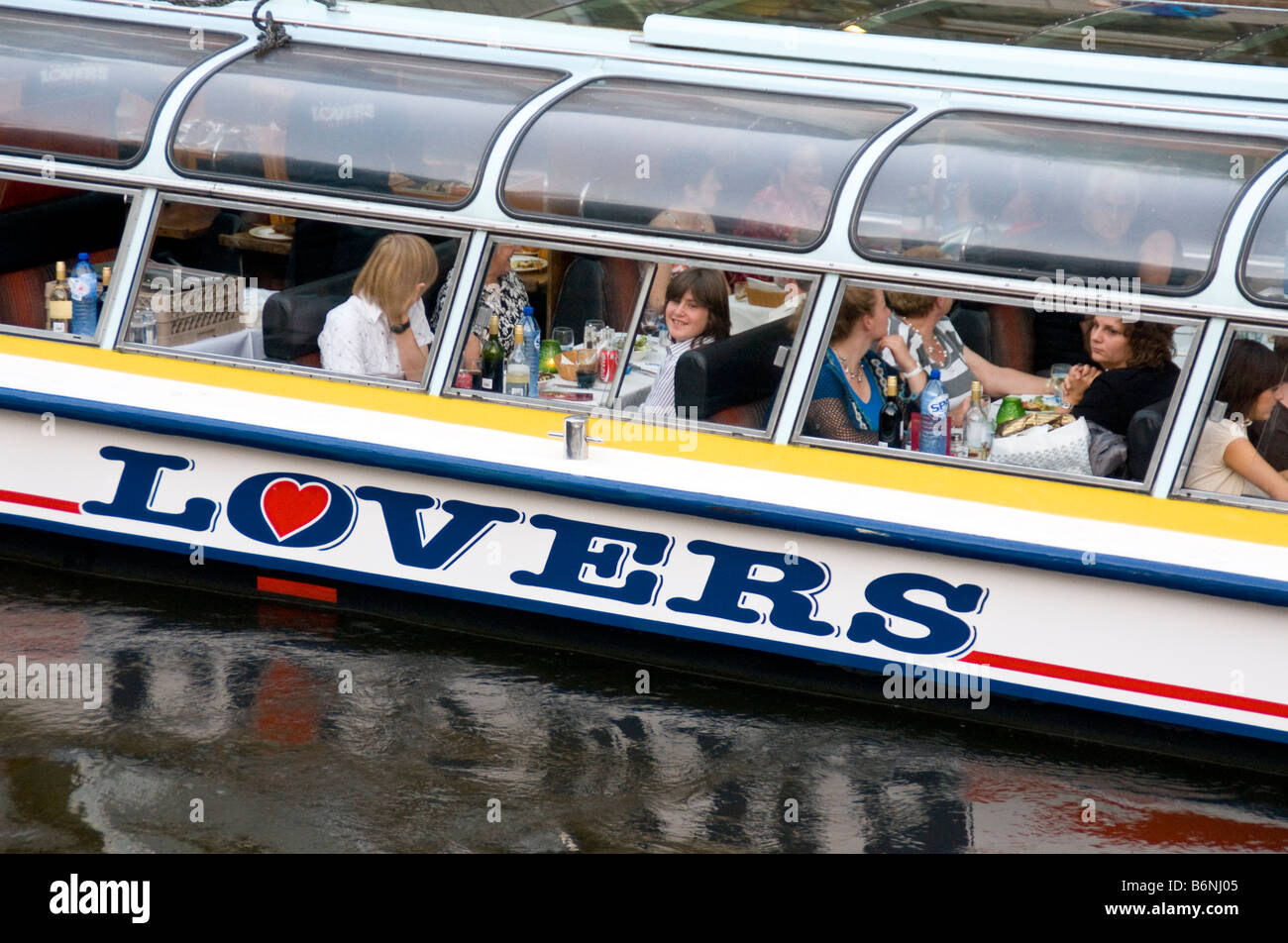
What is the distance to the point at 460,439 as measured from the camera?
219 inches

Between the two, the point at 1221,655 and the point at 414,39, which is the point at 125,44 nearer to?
the point at 414,39

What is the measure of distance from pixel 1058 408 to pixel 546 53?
2317mm

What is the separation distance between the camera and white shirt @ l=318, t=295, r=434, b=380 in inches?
235

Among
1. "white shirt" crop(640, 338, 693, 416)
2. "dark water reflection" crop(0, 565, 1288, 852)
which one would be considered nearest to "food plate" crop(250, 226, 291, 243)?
"dark water reflection" crop(0, 565, 1288, 852)

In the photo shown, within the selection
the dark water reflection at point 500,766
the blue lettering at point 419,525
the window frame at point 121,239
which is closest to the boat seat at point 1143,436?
the dark water reflection at point 500,766

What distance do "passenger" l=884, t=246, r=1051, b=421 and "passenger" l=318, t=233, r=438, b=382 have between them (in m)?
1.73

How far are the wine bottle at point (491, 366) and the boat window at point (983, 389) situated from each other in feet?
3.89

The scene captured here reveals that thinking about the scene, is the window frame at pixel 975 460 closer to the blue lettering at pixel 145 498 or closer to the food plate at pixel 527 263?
the food plate at pixel 527 263

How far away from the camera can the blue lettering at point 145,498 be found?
233 inches

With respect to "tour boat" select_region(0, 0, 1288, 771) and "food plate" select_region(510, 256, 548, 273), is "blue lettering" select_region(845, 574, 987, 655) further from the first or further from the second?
"food plate" select_region(510, 256, 548, 273)

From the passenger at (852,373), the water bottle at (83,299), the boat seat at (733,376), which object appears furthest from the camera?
the water bottle at (83,299)

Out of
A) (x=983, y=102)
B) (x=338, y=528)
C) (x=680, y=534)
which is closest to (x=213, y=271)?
(x=338, y=528)

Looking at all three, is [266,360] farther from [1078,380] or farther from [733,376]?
[1078,380]

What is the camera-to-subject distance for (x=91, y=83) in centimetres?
619
